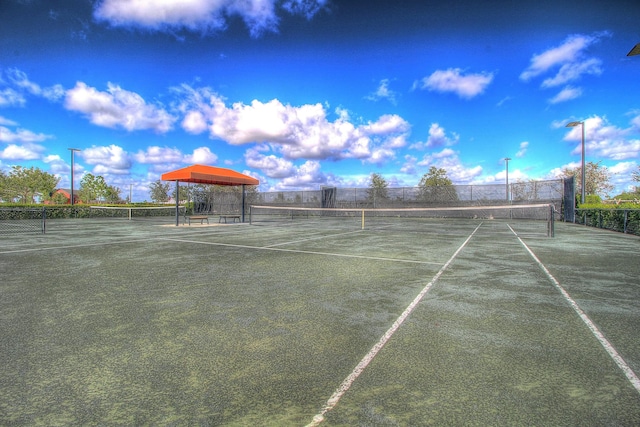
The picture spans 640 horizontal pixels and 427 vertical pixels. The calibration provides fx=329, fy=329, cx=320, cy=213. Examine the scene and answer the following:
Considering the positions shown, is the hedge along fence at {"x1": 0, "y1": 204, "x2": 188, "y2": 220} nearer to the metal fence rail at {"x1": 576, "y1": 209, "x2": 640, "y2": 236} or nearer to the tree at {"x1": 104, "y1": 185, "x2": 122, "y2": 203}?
the metal fence rail at {"x1": 576, "y1": 209, "x2": 640, "y2": 236}

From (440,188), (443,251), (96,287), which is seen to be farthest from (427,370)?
(440,188)

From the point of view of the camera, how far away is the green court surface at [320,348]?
2084 millimetres

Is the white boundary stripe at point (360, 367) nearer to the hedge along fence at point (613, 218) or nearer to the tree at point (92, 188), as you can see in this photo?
the hedge along fence at point (613, 218)

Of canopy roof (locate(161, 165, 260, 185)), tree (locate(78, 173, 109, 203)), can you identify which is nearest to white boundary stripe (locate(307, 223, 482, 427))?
canopy roof (locate(161, 165, 260, 185))

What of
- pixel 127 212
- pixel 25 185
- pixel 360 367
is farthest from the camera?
pixel 25 185

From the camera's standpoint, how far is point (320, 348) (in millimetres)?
2957

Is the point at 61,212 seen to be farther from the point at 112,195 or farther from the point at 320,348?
the point at 112,195

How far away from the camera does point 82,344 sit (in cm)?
304

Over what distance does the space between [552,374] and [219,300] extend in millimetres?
3674

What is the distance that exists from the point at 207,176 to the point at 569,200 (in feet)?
80.3

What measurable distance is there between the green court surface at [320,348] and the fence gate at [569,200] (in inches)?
786

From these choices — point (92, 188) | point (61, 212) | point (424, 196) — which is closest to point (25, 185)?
point (92, 188)

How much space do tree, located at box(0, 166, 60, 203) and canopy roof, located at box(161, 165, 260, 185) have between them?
4574 centimetres

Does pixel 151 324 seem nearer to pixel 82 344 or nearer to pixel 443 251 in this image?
pixel 82 344
